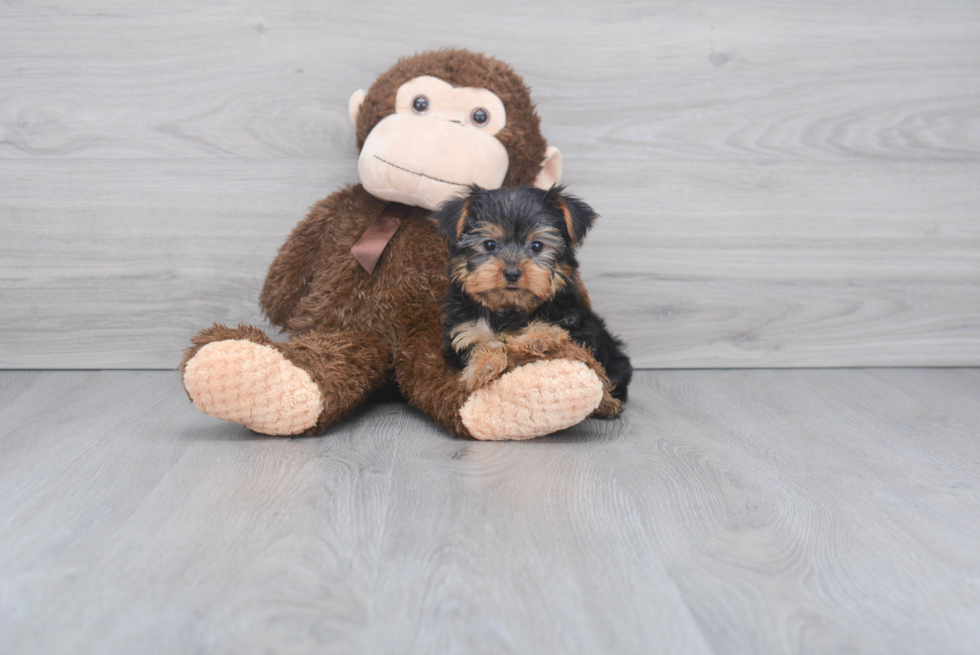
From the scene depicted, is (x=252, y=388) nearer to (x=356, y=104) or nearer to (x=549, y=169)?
(x=356, y=104)

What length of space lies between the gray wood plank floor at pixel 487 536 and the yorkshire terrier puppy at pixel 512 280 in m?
0.21

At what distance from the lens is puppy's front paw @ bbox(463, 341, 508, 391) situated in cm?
157

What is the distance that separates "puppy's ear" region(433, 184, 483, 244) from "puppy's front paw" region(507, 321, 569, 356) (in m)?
0.25

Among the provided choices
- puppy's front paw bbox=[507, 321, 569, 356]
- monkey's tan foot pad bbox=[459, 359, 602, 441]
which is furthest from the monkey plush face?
monkey's tan foot pad bbox=[459, 359, 602, 441]

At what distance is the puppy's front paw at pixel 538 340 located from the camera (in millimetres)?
1571

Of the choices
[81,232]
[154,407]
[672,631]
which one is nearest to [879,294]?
[672,631]

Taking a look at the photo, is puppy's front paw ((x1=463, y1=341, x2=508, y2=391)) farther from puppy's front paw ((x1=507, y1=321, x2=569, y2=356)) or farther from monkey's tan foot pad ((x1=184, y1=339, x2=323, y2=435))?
monkey's tan foot pad ((x1=184, y1=339, x2=323, y2=435))

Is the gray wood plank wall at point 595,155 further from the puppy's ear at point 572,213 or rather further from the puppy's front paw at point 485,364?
the puppy's front paw at point 485,364

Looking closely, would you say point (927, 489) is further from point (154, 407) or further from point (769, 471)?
point (154, 407)

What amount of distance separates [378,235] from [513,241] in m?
0.48

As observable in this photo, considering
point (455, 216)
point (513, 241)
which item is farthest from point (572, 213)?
point (455, 216)

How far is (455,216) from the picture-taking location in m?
1.62

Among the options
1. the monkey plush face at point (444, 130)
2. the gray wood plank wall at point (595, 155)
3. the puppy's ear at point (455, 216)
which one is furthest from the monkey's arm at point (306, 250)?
the puppy's ear at point (455, 216)

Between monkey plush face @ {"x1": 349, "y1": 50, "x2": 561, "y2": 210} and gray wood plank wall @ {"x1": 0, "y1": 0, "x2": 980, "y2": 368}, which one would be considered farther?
gray wood plank wall @ {"x1": 0, "y1": 0, "x2": 980, "y2": 368}
